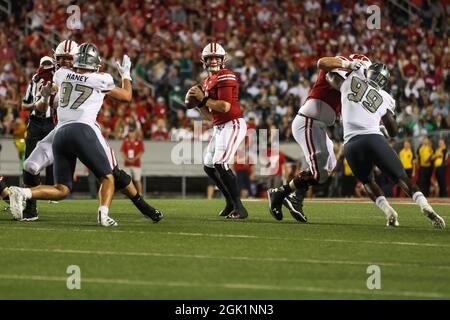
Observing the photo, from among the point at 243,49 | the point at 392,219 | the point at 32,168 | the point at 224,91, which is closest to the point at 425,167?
the point at 243,49

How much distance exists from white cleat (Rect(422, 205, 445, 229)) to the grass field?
168 millimetres

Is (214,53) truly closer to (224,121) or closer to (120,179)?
(224,121)

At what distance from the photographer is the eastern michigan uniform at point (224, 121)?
12.1 meters

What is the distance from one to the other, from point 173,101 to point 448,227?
43.1ft

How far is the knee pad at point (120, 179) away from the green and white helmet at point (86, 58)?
3.33ft

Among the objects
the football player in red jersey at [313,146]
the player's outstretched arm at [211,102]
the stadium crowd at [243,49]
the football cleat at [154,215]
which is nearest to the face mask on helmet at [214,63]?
the player's outstretched arm at [211,102]

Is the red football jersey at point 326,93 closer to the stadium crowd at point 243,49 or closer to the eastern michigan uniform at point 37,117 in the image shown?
the eastern michigan uniform at point 37,117

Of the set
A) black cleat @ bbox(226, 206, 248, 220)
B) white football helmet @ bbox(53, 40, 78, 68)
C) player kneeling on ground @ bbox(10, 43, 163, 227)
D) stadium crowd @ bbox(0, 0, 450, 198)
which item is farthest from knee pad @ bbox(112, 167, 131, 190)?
stadium crowd @ bbox(0, 0, 450, 198)

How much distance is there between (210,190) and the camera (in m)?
21.3

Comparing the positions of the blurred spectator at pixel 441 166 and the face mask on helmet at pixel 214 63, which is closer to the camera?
the face mask on helmet at pixel 214 63

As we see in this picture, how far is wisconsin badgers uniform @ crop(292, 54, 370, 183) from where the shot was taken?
37.8 ft

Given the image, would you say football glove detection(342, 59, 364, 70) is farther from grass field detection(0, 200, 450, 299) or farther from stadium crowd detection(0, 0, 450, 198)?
stadium crowd detection(0, 0, 450, 198)
